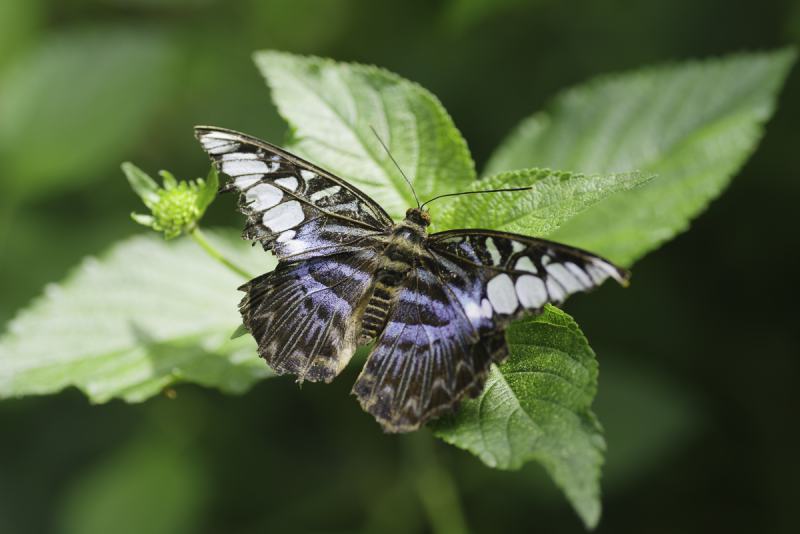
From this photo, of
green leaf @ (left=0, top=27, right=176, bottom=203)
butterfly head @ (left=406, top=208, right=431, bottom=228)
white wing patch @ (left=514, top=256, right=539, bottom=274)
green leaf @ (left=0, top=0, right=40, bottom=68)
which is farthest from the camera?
green leaf @ (left=0, top=0, right=40, bottom=68)

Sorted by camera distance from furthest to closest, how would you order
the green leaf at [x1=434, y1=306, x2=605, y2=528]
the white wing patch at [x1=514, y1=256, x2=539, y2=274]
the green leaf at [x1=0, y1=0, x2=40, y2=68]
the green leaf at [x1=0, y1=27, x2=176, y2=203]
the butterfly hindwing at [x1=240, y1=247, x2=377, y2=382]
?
1. the green leaf at [x1=0, y1=0, x2=40, y2=68]
2. the green leaf at [x1=0, y1=27, x2=176, y2=203]
3. the butterfly hindwing at [x1=240, y1=247, x2=377, y2=382]
4. the white wing patch at [x1=514, y1=256, x2=539, y2=274]
5. the green leaf at [x1=434, y1=306, x2=605, y2=528]

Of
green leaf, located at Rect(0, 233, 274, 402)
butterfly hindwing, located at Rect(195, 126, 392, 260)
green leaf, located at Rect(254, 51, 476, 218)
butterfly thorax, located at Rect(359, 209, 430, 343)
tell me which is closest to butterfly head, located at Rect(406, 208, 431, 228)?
butterfly thorax, located at Rect(359, 209, 430, 343)

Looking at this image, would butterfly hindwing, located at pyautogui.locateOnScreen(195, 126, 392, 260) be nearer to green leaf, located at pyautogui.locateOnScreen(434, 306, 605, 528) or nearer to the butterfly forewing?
the butterfly forewing

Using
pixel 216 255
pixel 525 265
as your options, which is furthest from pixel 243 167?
pixel 525 265

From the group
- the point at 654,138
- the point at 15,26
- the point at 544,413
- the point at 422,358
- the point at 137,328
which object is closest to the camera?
the point at 544,413

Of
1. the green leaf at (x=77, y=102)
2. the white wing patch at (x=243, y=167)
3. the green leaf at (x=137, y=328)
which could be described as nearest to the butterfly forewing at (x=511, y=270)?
the white wing patch at (x=243, y=167)

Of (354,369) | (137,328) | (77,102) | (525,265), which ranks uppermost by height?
(525,265)

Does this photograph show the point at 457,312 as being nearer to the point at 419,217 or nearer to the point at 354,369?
the point at 419,217
